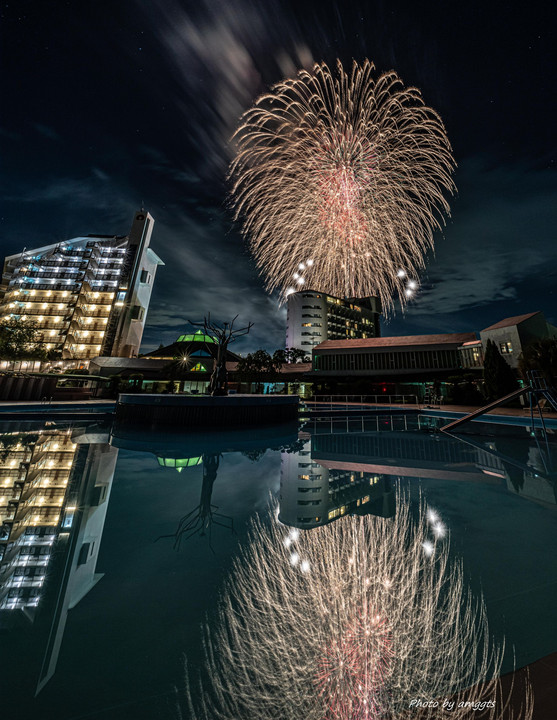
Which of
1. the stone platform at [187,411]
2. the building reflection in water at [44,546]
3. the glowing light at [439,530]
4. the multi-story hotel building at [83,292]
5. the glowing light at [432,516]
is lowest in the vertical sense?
the building reflection in water at [44,546]

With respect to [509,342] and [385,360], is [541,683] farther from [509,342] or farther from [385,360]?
[385,360]

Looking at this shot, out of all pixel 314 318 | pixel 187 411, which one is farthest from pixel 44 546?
pixel 314 318

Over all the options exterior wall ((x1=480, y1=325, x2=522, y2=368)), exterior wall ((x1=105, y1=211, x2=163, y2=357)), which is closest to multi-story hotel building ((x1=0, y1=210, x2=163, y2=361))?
exterior wall ((x1=105, y1=211, x2=163, y2=357))

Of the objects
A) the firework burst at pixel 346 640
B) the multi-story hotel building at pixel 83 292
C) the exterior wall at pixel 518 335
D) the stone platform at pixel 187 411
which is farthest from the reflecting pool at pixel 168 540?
the multi-story hotel building at pixel 83 292

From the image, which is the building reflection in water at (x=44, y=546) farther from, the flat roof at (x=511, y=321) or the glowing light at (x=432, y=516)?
the flat roof at (x=511, y=321)

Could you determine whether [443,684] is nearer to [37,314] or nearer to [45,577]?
[45,577]

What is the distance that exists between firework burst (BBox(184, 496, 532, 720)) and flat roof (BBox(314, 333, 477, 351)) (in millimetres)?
44400

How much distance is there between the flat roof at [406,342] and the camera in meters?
41.7

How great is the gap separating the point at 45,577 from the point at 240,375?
39.8 meters

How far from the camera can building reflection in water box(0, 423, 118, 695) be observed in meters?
2.31

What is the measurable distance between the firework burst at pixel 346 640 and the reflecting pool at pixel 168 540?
0.21 m

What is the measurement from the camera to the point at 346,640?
2.39 metres

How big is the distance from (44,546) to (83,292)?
80.5 metres

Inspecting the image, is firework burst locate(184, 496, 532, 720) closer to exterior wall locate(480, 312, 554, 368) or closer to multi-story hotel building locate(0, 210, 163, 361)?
exterior wall locate(480, 312, 554, 368)
